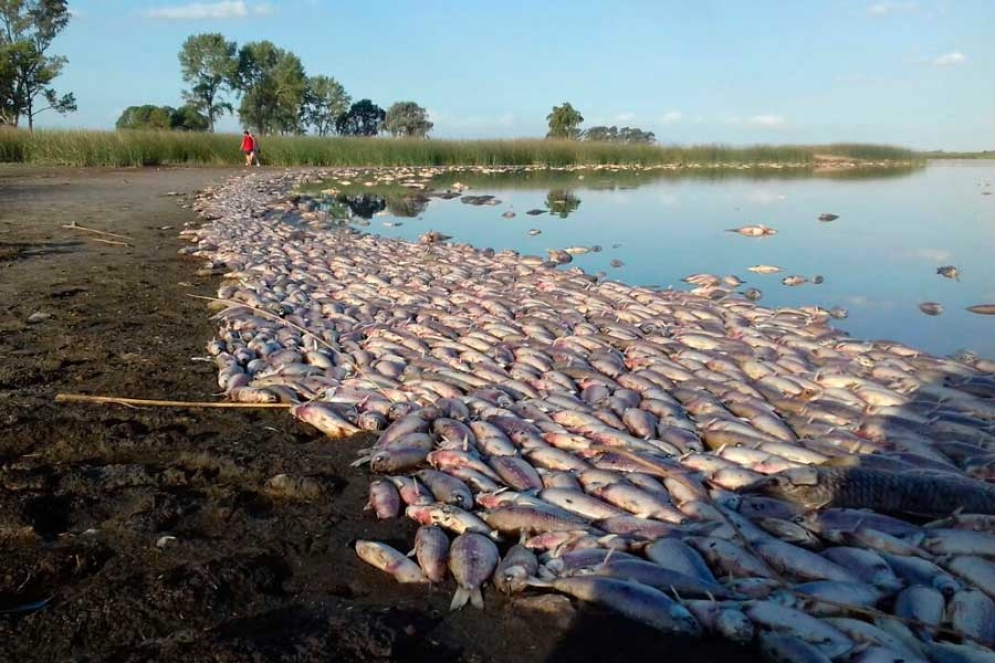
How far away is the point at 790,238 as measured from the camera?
1778 centimetres

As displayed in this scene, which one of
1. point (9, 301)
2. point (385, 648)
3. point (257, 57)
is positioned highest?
point (257, 57)

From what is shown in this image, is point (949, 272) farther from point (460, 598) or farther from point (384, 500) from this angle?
point (460, 598)

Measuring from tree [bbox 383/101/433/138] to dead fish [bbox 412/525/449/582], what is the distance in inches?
3054

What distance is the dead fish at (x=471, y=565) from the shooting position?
331 centimetres

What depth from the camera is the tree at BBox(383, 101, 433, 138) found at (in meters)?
81.2

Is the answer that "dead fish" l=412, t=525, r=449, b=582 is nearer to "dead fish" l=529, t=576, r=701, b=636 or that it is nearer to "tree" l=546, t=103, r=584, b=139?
"dead fish" l=529, t=576, r=701, b=636

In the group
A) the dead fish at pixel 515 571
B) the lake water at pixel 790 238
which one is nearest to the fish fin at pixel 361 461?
the dead fish at pixel 515 571

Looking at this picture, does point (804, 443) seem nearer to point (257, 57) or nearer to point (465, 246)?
point (465, 246)

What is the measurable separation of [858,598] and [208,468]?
3847 millimetres

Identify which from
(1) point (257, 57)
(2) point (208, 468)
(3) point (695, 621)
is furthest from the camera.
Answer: (1) point (257, 57)

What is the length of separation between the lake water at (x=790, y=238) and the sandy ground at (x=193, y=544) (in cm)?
761

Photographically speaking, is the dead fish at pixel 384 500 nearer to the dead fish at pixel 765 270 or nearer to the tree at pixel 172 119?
the dead fish at pixel 765 270

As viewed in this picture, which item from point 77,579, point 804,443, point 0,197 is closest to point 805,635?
point 804,443

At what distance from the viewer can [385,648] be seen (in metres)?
2.94
